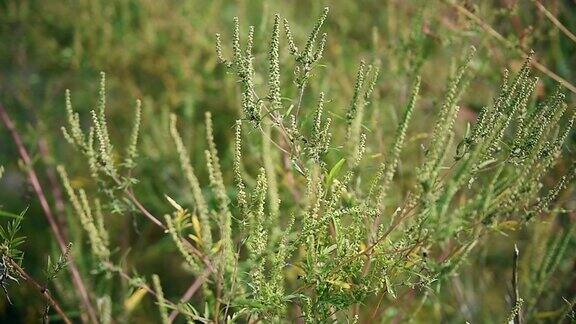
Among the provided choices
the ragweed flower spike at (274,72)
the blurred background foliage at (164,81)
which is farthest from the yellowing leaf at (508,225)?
the blurred background foliage at (164,81)

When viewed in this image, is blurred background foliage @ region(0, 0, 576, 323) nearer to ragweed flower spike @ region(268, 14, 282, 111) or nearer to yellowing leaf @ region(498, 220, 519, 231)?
yellowing leaf @ region(498, 220, 519, 231)

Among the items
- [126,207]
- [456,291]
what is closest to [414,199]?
[126,207]

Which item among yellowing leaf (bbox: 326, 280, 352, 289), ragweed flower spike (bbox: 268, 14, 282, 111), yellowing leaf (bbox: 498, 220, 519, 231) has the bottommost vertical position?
yellowing leaf (bbox: 326, 280, 352, 289)

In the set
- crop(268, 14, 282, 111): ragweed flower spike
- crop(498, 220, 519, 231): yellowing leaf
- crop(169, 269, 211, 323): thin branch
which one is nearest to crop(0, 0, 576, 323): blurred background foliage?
crop(169, 269, 211, 323): thin branch

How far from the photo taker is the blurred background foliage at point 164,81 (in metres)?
2.69

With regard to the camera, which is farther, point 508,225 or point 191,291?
point 191,291

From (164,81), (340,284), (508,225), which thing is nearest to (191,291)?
(340,284)

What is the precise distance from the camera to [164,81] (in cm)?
333

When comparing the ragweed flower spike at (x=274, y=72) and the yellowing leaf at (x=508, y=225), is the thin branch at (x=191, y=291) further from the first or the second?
the yellowing leaf at (x=508, y=225)

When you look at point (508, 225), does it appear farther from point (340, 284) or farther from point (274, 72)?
point (274, 72)

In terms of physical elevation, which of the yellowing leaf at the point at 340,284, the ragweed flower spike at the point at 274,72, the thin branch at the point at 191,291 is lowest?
the thin branch at the point at 191,291

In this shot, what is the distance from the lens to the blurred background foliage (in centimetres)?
269

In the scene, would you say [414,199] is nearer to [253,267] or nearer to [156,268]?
[253,267]

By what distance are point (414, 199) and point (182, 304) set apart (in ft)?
1.55
